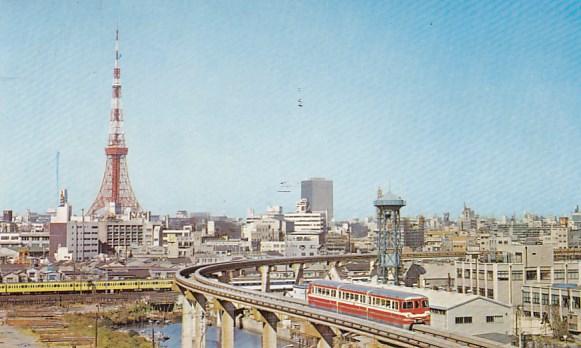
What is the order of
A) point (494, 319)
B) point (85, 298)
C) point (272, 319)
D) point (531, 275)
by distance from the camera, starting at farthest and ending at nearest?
1. point (85, 298)
2. point (531, 275)
3. point (272, 319)
4. point (494, 319)

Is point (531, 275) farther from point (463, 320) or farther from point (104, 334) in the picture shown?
point (104, 334)

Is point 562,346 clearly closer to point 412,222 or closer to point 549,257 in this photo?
point 549,257

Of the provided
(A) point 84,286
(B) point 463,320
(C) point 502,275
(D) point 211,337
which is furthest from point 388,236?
(A) point 84,286

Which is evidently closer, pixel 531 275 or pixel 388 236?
pixel 531 275

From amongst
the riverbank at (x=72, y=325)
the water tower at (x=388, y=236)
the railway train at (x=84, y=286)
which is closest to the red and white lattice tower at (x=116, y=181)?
the railway train at (x=84, y=286)

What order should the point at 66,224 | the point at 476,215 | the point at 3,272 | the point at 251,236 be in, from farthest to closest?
1. the point at 476,215
2. the point at 251,236
3. the point at 66,224
4. the point at 3,272

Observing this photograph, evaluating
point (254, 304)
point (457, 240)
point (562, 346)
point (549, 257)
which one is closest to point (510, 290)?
point (549, 257)

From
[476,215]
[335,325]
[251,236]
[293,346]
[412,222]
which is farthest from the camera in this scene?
[476,215]
